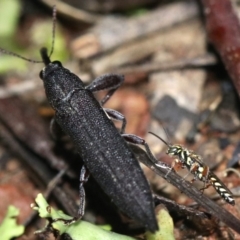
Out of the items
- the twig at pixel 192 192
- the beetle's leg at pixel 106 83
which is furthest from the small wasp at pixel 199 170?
the beetle's leg at pixel 106 83

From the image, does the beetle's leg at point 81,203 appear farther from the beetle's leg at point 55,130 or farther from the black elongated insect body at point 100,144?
the beetle's leg at point 55,130

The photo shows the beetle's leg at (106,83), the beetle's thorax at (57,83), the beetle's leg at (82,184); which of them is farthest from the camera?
the beetle's leg at (106,83)

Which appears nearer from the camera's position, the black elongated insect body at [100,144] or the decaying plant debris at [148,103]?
the black elongated insect body at [100,144]

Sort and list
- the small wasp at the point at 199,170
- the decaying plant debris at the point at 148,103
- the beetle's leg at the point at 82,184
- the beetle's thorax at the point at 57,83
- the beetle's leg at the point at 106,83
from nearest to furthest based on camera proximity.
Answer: the small wasp at the point at 199,170
the beetle's leg at the point at 82,184
the decaying plant debris at the point at 148,103
the beetle's thorax at the point at 57,83
the beetle's leg at the point at 106,83

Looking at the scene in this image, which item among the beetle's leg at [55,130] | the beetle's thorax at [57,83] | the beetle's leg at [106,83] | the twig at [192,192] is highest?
the beetle's thorax at [57,83]

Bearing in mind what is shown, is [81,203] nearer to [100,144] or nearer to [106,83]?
[100,144]

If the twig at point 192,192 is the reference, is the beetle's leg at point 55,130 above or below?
above

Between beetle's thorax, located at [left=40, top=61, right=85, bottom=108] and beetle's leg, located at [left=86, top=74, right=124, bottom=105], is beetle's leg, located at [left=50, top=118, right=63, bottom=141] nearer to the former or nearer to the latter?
beetle's thorax, located at [left=40, top=61, right=85, bottom=108]

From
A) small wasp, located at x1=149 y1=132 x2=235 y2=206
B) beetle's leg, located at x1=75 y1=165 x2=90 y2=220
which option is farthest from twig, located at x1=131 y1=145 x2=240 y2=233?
beetle's leg, located at x1=75 y1=165 x2=90 y2=220
